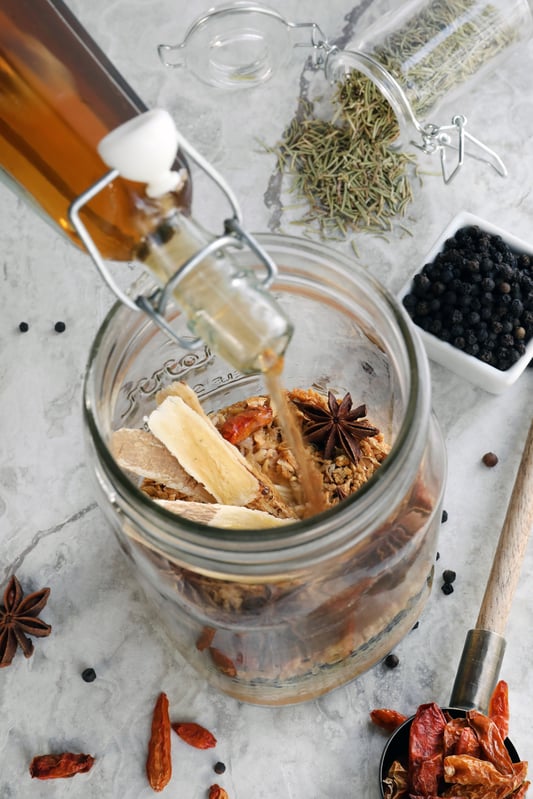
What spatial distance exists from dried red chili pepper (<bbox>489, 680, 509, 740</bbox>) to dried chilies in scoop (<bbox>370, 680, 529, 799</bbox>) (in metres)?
0.04

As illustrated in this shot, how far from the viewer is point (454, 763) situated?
3.99ft

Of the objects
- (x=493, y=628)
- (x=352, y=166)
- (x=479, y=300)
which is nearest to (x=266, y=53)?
(x=352, y=166)

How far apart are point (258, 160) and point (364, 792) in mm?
1069

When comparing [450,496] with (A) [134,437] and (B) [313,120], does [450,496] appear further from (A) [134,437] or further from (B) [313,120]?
(B) [313,120]

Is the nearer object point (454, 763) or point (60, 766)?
point (454, 763)

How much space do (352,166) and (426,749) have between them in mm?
986

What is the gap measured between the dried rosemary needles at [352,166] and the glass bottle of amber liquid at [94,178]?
0.73m

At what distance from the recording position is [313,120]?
1.73m

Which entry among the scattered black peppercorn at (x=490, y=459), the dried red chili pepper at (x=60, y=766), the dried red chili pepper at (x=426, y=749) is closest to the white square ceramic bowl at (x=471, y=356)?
the scattered black peppercorn at (x=490, y=459)

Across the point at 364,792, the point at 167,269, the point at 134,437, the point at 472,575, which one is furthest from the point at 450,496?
the point at 167,269

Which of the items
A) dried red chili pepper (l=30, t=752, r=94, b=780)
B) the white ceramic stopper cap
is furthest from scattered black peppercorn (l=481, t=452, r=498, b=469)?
the white ceramic stopper cap

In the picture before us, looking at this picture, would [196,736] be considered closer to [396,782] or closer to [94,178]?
[396,782]

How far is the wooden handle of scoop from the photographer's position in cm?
135

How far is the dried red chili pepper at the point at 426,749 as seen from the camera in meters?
1.22
